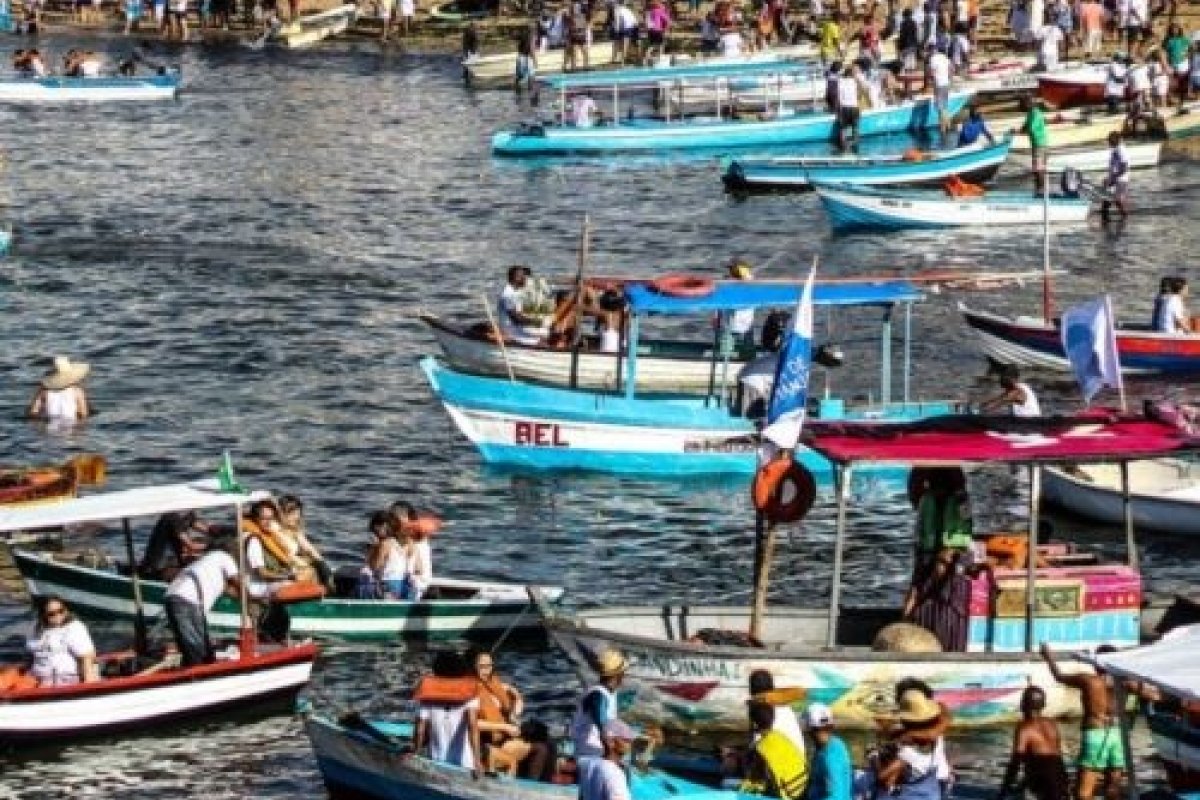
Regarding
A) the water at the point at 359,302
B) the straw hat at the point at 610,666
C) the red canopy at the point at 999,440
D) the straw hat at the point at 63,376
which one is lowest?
the water at the point at 359,302

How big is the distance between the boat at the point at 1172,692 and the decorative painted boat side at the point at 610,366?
16.9 metres

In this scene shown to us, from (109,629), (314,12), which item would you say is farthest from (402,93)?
(109,629)

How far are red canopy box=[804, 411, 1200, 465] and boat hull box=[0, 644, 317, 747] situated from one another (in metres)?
6.19

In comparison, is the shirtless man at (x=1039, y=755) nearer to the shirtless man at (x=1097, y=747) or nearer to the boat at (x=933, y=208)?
the shirtless man at (x=1097, y=747)

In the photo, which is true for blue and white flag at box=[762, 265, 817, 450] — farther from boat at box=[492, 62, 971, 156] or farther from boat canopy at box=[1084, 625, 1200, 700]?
boat at box=[492, 62, 971, 156]

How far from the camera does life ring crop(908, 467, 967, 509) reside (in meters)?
31.4

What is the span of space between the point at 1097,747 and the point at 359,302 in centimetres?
3235

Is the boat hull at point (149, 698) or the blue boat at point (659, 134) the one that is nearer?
the boat hull at point (149, 698)

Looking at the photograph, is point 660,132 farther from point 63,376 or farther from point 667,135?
point 63,376

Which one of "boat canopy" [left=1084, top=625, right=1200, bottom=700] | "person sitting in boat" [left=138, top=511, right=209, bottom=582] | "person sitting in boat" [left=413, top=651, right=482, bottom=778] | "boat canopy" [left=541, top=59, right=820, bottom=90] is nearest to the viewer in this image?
"boat canopy" [left=1084, top=625, right=1200, bottom=700]

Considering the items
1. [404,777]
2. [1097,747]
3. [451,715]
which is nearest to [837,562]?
[1097,747]

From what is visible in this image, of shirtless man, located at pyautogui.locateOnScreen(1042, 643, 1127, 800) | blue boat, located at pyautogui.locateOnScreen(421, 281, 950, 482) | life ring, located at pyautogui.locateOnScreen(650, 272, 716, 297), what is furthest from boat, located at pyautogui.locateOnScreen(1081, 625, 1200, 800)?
life ring, located at pyautogui.locateOnScreen(650, 272, 716, 297)

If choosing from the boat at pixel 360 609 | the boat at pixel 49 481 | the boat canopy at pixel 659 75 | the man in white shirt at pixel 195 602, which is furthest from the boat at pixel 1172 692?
the boat canopy at pixel 659 75

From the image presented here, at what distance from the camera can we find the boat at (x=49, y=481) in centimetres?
3934
